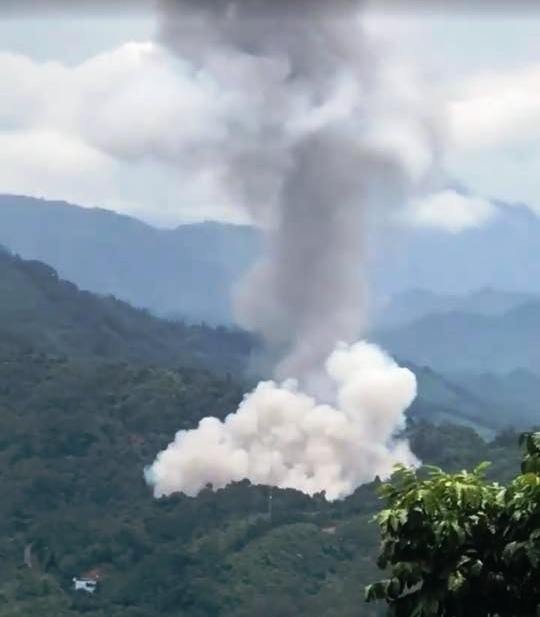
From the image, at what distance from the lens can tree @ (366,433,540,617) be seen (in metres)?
10.1

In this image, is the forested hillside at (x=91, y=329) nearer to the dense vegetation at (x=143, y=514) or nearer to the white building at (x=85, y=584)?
the dense vegetation at (x=143, y=514)

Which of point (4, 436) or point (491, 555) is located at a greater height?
point (4, 436)

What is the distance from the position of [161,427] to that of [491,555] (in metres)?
56.6

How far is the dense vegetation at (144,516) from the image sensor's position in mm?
47312

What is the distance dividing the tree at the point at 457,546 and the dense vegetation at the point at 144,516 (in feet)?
107

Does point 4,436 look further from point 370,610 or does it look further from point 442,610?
point 442,610

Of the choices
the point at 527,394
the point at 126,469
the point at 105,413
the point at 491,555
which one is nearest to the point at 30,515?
the point at 126,469

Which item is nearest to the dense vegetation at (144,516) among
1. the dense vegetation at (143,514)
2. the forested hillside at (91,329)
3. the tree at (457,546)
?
the dense vegetation at (143,514)

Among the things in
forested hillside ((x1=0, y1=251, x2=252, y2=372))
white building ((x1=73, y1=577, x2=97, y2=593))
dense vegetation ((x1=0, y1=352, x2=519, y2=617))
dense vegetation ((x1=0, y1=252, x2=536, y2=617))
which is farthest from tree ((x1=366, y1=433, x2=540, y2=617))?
forested hillside ((x1=0, y1=251, x2=252, y2=372))

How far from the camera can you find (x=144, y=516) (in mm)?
55906

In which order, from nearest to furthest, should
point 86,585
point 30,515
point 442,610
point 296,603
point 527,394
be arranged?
point 442,610
point 296,603
point 86,585
point 30,515
point 527,394

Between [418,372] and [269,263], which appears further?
[418,372]

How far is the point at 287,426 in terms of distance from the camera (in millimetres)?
57781

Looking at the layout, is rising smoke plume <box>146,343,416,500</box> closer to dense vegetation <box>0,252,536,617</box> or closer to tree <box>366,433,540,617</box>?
dense vegetation <box>0,252,536,617</box>
